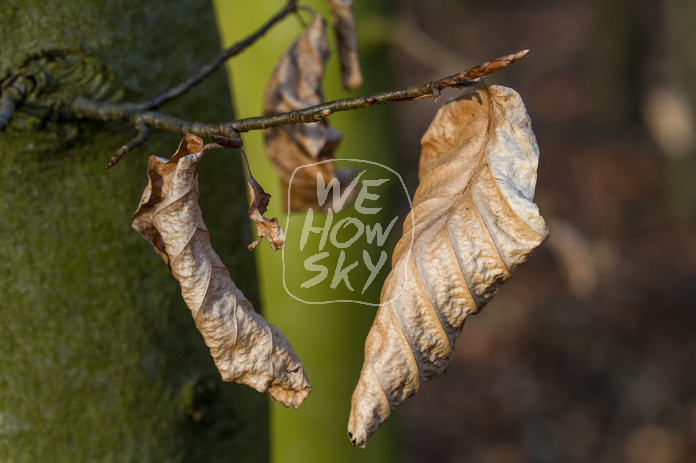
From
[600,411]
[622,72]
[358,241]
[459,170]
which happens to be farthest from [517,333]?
[622,72]

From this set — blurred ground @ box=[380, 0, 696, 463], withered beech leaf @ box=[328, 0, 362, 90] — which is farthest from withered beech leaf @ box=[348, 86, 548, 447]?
blurred ground @ box=[380, 0, 696, 463]

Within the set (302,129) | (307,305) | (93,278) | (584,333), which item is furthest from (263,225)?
(584,333)

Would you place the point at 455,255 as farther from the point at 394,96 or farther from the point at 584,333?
the point at 584,333

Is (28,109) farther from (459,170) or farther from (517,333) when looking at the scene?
(517,333)

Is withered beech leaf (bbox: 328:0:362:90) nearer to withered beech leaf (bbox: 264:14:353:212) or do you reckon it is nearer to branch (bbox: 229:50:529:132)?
withered beech leaf (bbox: 264:14:353:212)

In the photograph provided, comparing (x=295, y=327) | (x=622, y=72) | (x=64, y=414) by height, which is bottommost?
(x=622, y=72)

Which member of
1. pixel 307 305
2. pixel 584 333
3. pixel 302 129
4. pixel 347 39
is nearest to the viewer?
pixel 302 129

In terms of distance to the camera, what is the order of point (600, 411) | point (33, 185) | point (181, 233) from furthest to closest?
point (600, 411), point (33, 185), point (181, 233)
